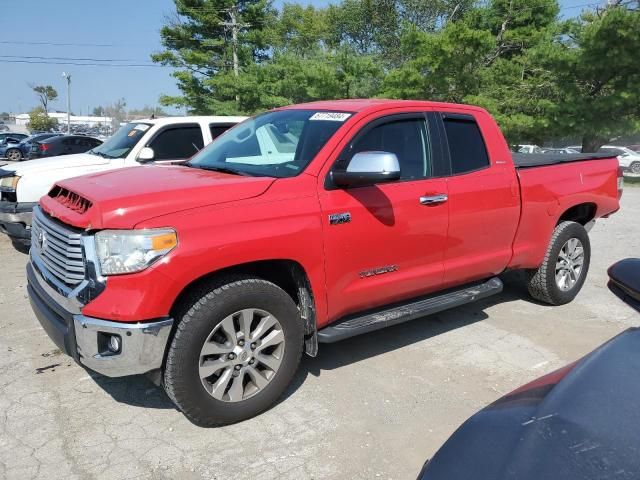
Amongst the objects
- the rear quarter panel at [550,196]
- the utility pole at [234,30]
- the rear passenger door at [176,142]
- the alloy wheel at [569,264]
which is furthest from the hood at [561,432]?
the utility pole at [234,30]

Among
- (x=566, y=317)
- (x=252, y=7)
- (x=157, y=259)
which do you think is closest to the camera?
(x=157, y=259)

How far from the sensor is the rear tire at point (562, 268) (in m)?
5.16

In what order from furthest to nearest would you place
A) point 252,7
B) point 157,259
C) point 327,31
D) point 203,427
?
point 327,31
point 252,7
point 203,427
point 157,259

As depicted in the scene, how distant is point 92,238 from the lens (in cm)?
284

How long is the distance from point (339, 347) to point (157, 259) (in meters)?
2.03

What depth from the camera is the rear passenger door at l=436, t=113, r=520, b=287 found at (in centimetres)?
415

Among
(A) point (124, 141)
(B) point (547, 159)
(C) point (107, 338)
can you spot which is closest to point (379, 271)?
(C) point (107, 338)

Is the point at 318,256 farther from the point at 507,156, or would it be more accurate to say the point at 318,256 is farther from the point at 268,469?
the point at 507,156

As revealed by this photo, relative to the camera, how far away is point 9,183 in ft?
22.3

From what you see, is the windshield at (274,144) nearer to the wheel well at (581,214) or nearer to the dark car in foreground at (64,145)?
the wheel well at (581,214)

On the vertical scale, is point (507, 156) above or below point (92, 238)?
above

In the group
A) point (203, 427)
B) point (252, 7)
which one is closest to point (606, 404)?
point (203, 427)

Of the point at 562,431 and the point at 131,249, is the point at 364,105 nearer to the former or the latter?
the point at 131,249

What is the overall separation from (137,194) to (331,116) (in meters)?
1.53
